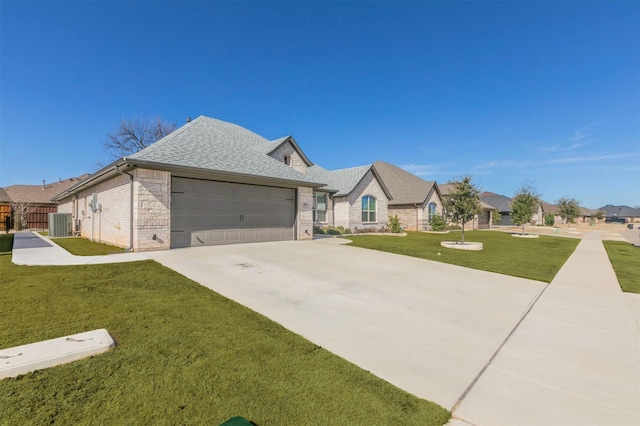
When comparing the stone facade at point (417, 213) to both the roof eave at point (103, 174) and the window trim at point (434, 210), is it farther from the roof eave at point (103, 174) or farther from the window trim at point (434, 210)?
the roof eave at point (103, 174)

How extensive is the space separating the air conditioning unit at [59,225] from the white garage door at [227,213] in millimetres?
12565

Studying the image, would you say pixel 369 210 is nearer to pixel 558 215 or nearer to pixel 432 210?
pixel 432 210

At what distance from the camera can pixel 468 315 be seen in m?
4.99

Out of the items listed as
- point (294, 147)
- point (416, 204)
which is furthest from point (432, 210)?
point (294, 147)

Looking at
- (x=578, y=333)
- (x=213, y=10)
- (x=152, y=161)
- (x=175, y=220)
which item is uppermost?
(x=213, y=10)

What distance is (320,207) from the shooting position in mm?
22422

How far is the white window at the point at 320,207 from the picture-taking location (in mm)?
21945

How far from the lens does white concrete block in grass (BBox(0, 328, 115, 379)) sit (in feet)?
8.82

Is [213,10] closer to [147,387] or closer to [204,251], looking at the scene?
[204,251]

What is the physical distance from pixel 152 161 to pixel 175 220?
7.97 ft

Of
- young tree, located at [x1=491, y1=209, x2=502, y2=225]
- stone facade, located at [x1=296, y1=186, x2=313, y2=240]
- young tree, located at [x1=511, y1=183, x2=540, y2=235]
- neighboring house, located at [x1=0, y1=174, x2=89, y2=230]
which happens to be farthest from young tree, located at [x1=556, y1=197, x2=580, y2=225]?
neighboring house, located at [x1=0, y1=174, x2=89, y2=230]

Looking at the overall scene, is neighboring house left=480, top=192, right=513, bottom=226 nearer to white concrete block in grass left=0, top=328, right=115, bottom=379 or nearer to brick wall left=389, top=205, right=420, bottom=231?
brick wall left=389, top=205, right=420, bottom=231

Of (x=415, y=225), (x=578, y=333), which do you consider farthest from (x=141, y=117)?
(x=578, y=333)

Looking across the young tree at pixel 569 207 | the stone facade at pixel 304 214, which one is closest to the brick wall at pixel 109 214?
the stone facade at pixel 304 214
